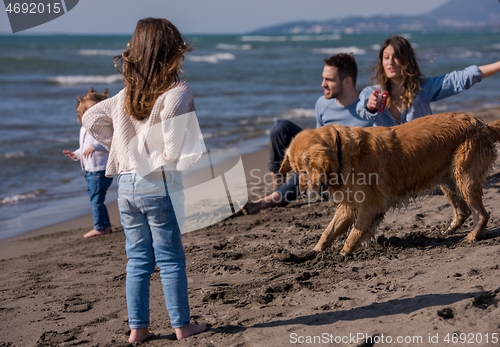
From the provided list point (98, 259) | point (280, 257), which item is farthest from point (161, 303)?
point (98, 259)

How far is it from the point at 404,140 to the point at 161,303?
8.11 ft

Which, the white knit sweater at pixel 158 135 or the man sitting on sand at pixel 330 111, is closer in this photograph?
the white knit sweater at pixel 158 135

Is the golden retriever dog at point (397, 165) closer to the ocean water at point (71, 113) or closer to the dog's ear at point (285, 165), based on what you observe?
the dog's ear at point (285, 165)

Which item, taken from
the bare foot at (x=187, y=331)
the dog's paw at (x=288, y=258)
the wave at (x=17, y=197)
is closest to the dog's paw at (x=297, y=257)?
the dog's paw at (x=288, y=258)

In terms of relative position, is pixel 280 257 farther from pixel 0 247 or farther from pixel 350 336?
pixel 0 247

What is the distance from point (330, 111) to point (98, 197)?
10.4 ft

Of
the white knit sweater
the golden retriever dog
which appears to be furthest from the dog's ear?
the white knit sweater

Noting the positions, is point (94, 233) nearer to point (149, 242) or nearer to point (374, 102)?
point (149, 242)

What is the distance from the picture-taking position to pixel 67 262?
4586 mm

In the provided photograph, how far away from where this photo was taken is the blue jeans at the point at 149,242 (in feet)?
8.84

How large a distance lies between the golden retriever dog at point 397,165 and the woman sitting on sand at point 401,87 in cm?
88

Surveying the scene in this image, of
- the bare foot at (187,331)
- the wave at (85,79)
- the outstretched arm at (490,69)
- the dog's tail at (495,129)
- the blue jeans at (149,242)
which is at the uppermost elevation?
the wave at (85,79)

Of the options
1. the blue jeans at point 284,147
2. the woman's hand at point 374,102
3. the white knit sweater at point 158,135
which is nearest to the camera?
the white knit sweater at point 158,135

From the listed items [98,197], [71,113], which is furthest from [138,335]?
[71,113]
